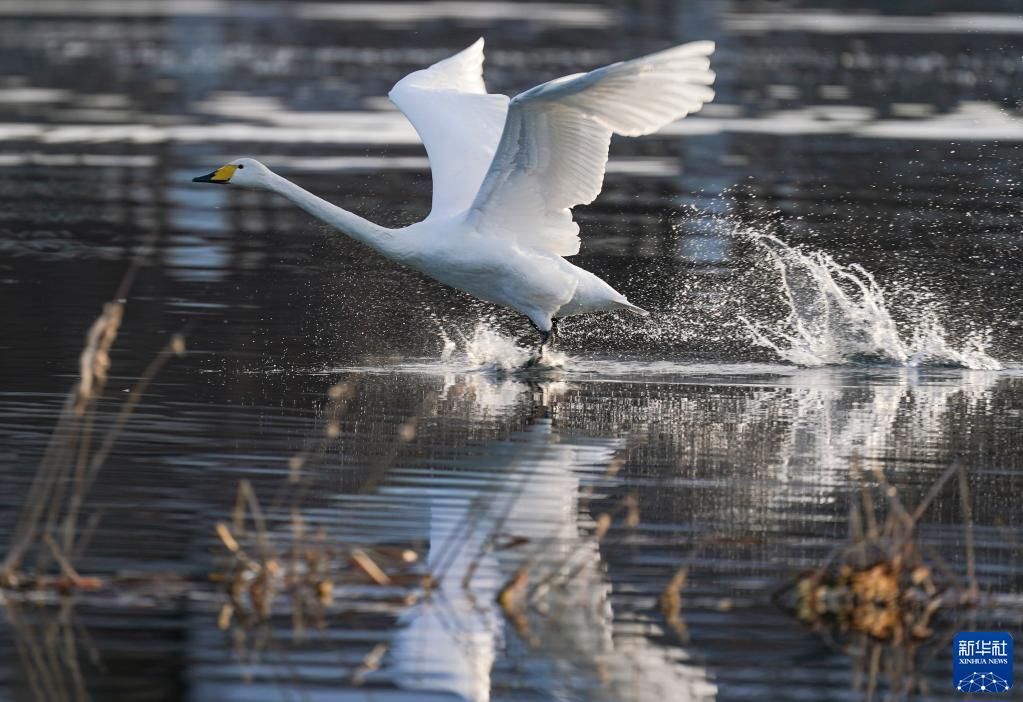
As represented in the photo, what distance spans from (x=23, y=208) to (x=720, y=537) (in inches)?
511

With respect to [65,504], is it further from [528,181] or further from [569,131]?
[528,181]

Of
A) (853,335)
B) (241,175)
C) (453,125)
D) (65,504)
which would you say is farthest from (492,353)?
(65,504)

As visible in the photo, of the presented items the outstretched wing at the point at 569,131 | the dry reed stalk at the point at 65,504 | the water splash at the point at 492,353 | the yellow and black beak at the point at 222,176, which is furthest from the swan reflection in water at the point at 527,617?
the yellow and black beak at the point at 222,176

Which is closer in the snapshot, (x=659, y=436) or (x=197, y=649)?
(x=197, y=649)

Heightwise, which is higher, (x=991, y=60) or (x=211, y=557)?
(x=991, y=60)

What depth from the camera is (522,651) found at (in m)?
7.29

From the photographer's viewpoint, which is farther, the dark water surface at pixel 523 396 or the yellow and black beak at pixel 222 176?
the yellow and black beak at pixel 222 176

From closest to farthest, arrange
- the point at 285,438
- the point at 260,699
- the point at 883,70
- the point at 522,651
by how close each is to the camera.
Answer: the point at 260,699, the point at 522,651, the point at 285,438, the point at 883,70

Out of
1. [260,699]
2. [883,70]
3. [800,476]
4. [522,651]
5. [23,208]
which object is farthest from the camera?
[883,70]

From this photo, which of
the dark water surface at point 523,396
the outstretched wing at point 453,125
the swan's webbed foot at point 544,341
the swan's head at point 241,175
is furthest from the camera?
the outstretched wing at point 453,125

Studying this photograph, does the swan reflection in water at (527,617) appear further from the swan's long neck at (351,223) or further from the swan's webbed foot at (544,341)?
the swan's webbed foot at (544,341)

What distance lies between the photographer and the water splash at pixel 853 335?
1366 centimetres

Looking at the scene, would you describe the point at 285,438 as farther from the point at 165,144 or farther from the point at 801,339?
the point at 165,144

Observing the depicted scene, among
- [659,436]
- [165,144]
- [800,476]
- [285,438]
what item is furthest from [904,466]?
[165,144]
